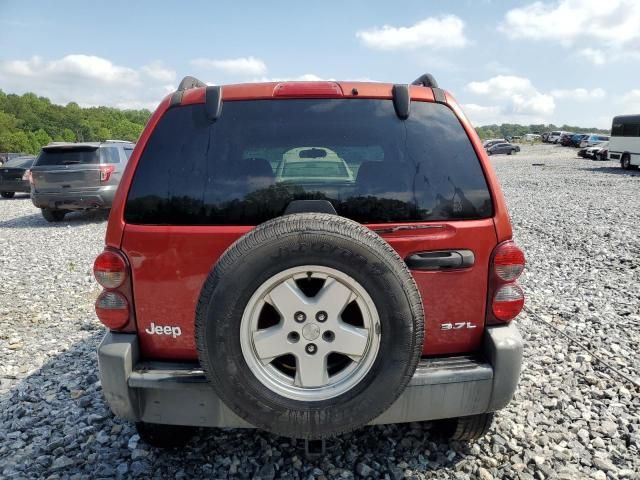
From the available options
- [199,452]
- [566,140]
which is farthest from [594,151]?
[199,452]

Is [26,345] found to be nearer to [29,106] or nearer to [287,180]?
[287,180]

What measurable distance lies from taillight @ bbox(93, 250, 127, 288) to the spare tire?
1.89 ft

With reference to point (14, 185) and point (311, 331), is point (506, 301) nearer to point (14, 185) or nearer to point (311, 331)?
point (311, 331)

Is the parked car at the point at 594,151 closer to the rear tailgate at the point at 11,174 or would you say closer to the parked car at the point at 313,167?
the rear tailgate at the point at 11,174

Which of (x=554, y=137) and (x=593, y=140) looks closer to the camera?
(x=593, y=140)

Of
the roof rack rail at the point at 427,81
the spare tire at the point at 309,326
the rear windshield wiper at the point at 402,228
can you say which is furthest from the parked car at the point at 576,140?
the spare tire at the point at 309,326

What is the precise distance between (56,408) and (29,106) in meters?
148

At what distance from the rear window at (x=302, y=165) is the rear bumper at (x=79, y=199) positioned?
9057 mm

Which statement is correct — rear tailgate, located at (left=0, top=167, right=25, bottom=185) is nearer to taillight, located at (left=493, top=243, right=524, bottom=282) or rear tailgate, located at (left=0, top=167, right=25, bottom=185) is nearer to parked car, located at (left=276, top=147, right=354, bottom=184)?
parked car, located at (left=276, top=147, right=354, bottom=184)

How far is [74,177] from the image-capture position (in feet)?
33.5

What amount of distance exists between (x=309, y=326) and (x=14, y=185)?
741 inches

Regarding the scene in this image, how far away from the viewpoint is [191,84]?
264cm

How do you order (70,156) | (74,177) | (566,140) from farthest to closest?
(566,140), (70,156), (74,177)

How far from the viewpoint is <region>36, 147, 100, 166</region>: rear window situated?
10391 millimetres
